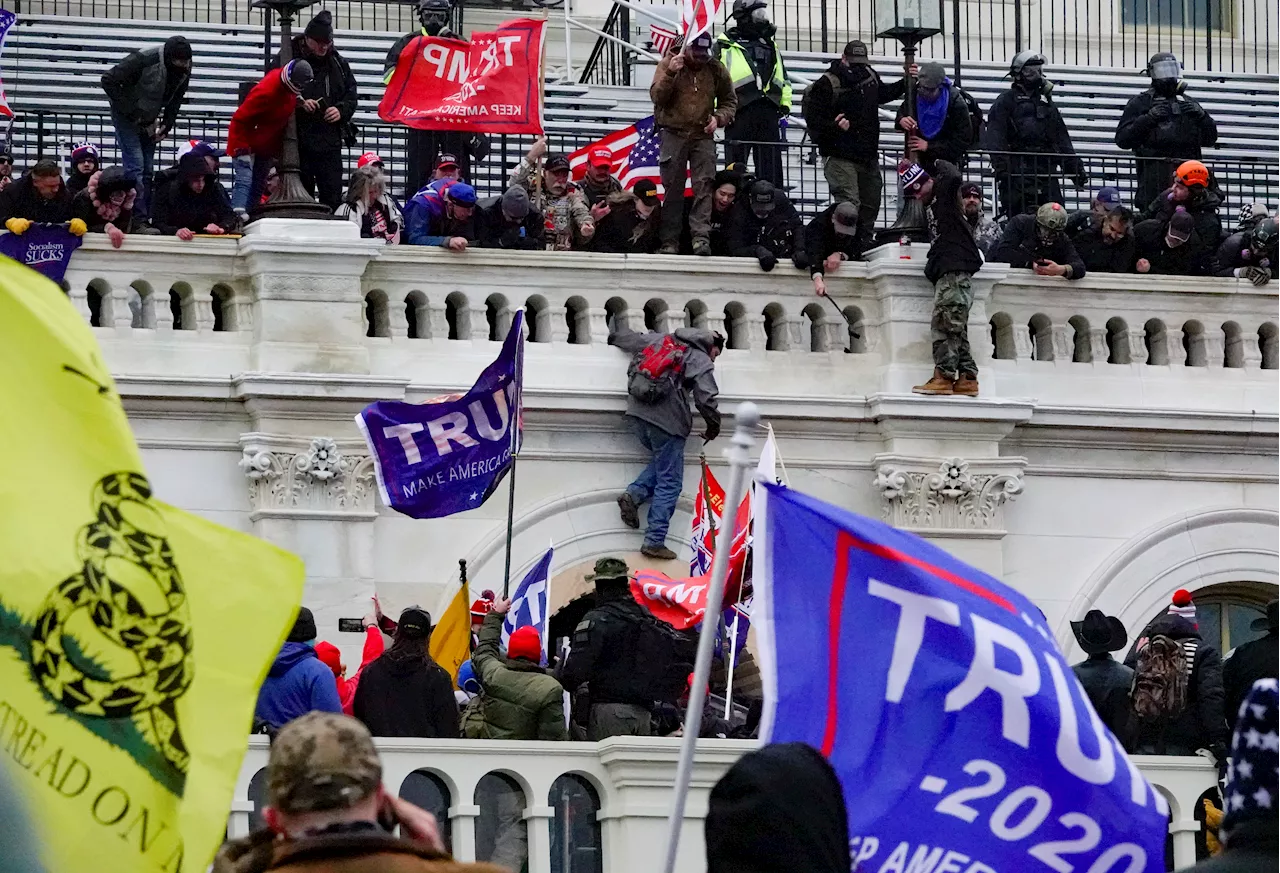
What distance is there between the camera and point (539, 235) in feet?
80.8

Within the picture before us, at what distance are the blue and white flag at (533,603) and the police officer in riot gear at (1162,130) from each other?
760 centimetres

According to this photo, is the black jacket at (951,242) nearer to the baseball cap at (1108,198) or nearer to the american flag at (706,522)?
the baseball cap at (1108,198)

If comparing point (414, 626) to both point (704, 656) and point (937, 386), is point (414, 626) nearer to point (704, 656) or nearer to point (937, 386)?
point (704, 656)

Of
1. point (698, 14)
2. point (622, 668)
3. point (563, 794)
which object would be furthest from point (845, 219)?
point (563, 794)

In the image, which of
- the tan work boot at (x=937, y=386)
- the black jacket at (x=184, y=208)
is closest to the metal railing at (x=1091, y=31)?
the tan work boot at (x=937, y=386)

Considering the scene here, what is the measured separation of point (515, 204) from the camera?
24.0 meters

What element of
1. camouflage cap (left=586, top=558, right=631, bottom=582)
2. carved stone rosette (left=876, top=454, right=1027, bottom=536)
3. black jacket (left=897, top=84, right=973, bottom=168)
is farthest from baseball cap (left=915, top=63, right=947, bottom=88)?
camouflage cap (left=586, top=558, right=631, bottom=582)

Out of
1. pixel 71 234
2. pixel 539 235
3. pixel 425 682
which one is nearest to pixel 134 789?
pixel 425 682

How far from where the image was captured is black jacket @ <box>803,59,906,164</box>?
82.2 ft

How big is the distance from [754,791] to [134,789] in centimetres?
191

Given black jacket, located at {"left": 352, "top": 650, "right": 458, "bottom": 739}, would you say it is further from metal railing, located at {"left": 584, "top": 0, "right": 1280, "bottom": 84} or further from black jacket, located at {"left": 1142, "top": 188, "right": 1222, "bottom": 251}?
metal railing, located at {"left": 584, "top": 0, "right": 1280, "bottom": 84}

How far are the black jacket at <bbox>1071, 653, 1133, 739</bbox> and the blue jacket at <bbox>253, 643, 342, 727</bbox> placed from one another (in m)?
4.11

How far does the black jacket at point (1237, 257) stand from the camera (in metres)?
26.0

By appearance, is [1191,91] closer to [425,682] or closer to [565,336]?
[565,336]
